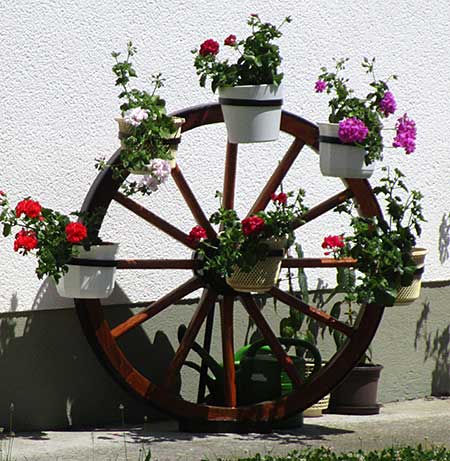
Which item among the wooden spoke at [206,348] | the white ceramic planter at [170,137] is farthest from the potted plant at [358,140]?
the wooden spoke at [206,348]

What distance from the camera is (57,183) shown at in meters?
6.66

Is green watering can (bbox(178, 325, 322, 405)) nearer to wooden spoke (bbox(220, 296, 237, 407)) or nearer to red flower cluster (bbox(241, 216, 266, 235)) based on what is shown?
wooden spoke (bbox(220, 296, 237, 407))

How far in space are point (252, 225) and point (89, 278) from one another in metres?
0.78

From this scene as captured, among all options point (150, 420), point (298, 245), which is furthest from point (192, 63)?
point (150, 420)

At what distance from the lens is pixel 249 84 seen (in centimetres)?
638

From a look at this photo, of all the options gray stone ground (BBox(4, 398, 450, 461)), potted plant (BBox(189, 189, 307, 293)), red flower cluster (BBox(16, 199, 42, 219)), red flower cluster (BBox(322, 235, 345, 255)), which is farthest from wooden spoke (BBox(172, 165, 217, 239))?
gray stone ground (BBox(4, 398, 450, 461))

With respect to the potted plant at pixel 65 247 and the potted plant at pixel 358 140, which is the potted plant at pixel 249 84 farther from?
the potted plant at pixel 65 247

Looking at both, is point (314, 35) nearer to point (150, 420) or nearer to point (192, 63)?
point (192, 63)

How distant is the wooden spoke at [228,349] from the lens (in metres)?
6.83

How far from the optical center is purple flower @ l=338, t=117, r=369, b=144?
6438 mm

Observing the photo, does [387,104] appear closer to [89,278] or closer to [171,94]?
[171,94]

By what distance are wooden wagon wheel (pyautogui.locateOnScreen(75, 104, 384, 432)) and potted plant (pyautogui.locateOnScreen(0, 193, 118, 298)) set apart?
18cm

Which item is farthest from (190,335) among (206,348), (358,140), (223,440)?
(358,140)

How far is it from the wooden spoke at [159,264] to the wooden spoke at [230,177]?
0.37m
